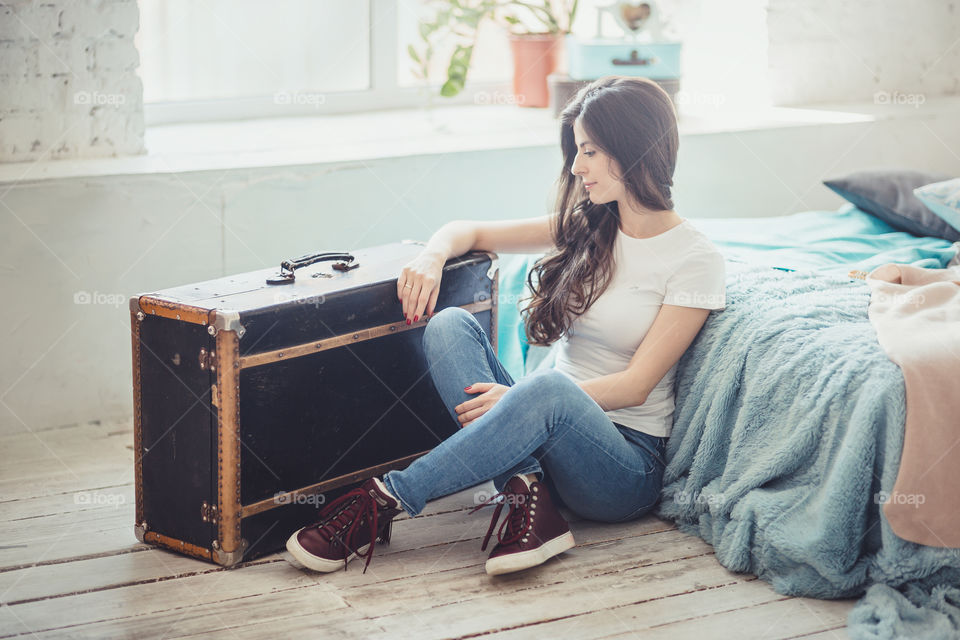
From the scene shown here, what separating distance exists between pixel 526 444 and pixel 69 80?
1464 millimetres

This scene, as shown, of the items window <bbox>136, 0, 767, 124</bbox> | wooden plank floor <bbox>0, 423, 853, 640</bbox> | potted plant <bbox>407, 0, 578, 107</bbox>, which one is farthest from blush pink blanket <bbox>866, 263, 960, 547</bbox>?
window <bbox>136, 0, 767, 124</bbox>

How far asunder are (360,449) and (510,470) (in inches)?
13.1

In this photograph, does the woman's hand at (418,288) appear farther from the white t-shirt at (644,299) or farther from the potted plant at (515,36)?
the potted plant at (515,36)

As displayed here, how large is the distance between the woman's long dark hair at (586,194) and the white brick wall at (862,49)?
6.18 ft

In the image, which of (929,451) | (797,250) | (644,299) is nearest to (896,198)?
(797,250)

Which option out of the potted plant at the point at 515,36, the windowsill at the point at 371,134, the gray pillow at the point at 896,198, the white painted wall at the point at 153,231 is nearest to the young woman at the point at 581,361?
the white painted wall at the point at 153,231

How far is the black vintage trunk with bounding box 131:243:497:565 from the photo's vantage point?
1816 mm

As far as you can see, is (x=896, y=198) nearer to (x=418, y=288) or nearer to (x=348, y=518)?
(x=418, y=288)

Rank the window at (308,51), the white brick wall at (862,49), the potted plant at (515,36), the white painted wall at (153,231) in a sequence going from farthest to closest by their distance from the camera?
the white brick wall at (862,49) < the potted plant at (515,36) < the window at (308,51) < the white painted wall at (153,231)

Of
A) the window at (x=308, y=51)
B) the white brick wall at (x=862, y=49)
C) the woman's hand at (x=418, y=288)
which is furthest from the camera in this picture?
the white brick wall at (x=862, y=49)

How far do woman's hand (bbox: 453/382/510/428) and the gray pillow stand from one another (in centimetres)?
145

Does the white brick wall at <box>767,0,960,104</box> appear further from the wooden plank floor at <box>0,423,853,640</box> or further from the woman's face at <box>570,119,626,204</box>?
the wooden plank floor at <box>0,423,853,640</box>

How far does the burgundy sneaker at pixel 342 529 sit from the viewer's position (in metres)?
1.85

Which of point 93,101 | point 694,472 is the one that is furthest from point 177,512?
point 93,101
